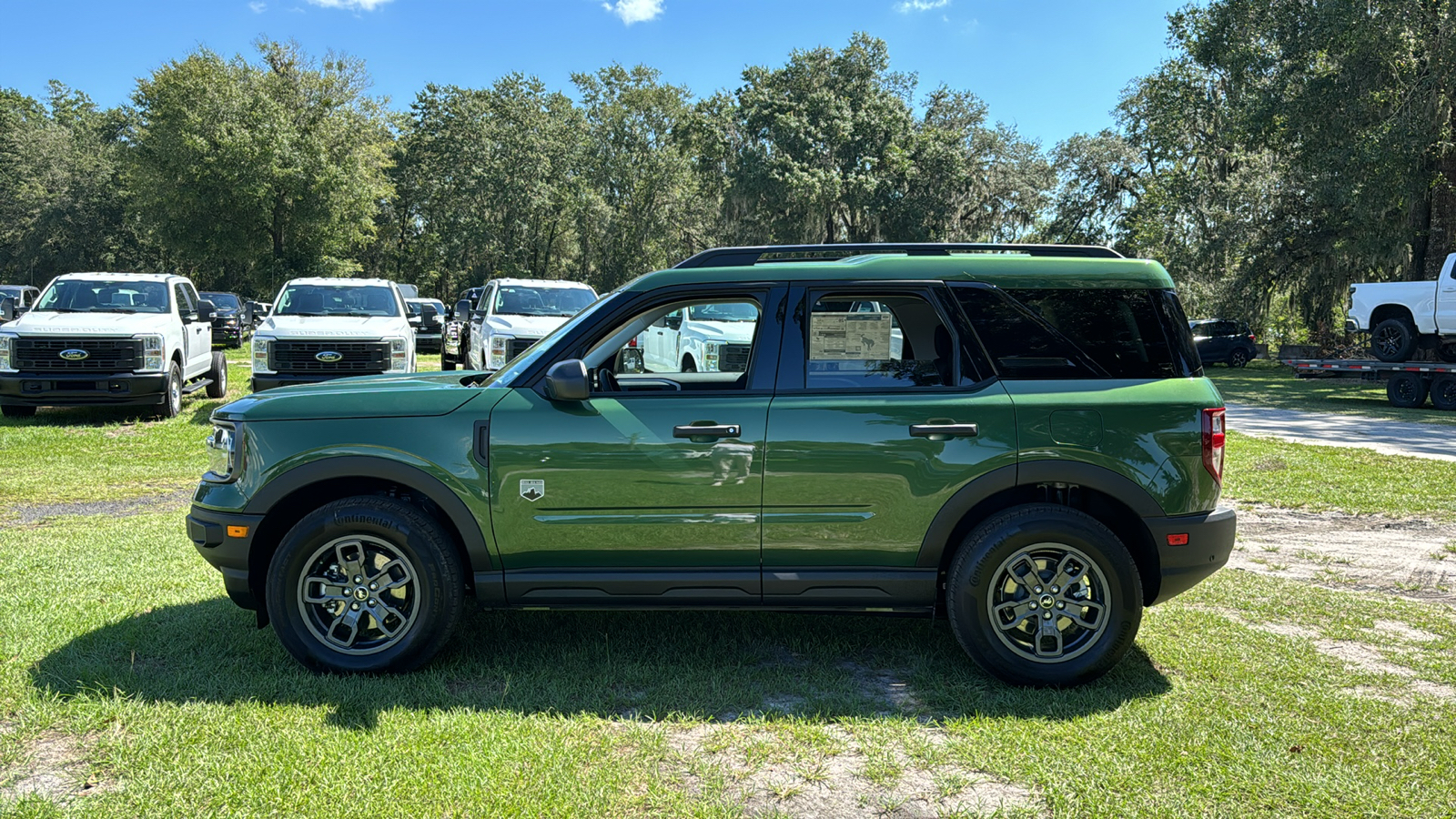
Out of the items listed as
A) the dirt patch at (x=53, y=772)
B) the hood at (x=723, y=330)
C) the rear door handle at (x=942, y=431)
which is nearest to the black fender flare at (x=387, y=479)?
the dirt patch at (x=53, y=772)

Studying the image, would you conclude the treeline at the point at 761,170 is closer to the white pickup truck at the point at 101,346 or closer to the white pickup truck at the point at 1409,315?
the white pickup truck at the point at 1409,315

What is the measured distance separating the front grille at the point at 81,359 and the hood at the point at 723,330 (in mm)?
7527

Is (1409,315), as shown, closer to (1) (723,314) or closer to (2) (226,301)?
(1) (723,314)

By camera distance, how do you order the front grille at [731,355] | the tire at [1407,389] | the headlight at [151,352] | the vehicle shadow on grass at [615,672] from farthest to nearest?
the tire at [1407,389], the headlight at [151,352], the front grille at [731,355], the vehicle shadow on grass at [615,672]

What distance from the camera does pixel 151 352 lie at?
535 inches

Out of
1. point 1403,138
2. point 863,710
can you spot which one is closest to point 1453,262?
point 1403,138

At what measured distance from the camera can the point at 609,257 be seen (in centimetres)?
5831

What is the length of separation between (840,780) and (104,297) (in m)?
14.7

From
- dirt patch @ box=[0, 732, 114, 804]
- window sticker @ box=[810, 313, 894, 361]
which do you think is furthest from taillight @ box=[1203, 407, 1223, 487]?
dirt patch @ box=[0, 732, 114, 804]

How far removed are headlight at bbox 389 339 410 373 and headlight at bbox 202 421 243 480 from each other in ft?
29.7

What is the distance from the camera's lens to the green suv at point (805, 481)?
433cm

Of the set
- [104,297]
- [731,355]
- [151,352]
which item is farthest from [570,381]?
[104,297]

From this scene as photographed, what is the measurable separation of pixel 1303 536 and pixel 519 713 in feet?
20.5

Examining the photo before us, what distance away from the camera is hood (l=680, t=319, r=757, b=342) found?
11156 millimetres
